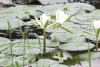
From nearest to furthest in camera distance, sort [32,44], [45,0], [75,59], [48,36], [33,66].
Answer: [33,66] < [75,59] < [32,44] < [48,36] < [45,0]

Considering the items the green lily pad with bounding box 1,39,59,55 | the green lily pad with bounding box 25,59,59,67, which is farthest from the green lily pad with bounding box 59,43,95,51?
the green lily pad with bounding box 25,59,59,67

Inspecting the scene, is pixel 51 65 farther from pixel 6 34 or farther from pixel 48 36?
pixel 6 34

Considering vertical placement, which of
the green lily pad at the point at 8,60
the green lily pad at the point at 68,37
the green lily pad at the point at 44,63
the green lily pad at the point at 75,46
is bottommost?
the green lily pad at the point at 8,60

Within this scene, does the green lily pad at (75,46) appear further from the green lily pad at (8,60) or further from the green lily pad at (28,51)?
the green lily pad at (8,60)

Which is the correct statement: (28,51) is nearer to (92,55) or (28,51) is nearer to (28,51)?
(28,51)

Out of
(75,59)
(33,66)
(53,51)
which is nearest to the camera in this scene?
(33,66)

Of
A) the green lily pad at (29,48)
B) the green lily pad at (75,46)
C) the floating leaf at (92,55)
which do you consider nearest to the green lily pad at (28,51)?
the green lily pad at (29,48)

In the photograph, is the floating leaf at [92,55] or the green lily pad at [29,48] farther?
the green lily pad at [29,48]

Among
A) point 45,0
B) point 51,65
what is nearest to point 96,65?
point 51,65

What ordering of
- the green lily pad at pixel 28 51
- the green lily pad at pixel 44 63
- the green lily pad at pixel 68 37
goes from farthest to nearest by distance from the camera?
1. the green lily pad at pixel 68 37
2. the green lily pad at pixel 28 51
3. the green lily pad at pixel 44 63

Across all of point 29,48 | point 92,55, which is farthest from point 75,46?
point 29,48

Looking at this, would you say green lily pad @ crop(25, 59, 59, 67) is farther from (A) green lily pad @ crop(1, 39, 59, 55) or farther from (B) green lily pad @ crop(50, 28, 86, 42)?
(B) green lily pad @ crop(50, 28, 86, 42)
